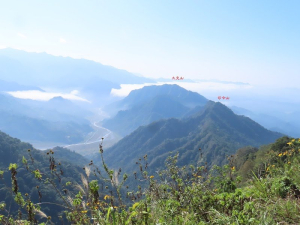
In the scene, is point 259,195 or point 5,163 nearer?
point 259,195

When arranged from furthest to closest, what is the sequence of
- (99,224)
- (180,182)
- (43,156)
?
(43,156) < (180,182) < (99,224)

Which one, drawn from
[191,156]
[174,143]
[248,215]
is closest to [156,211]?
[248,215]

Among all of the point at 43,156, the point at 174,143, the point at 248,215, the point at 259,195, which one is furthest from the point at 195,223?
the point at 174,143

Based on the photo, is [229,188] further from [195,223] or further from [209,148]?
[209,148]

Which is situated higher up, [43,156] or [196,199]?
[196,199]

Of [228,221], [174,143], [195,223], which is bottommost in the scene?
[174,143]

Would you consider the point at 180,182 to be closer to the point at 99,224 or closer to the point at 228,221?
the point at 228,221

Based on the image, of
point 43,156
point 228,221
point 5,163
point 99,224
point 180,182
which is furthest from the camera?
point 43,156

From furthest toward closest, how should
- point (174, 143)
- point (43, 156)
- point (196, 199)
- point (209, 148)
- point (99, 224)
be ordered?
point (174, 143), point (209, 148), point (43, 156), point (196, 199), point (99, 224)

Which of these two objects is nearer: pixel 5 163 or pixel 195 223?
pixel 195 223
